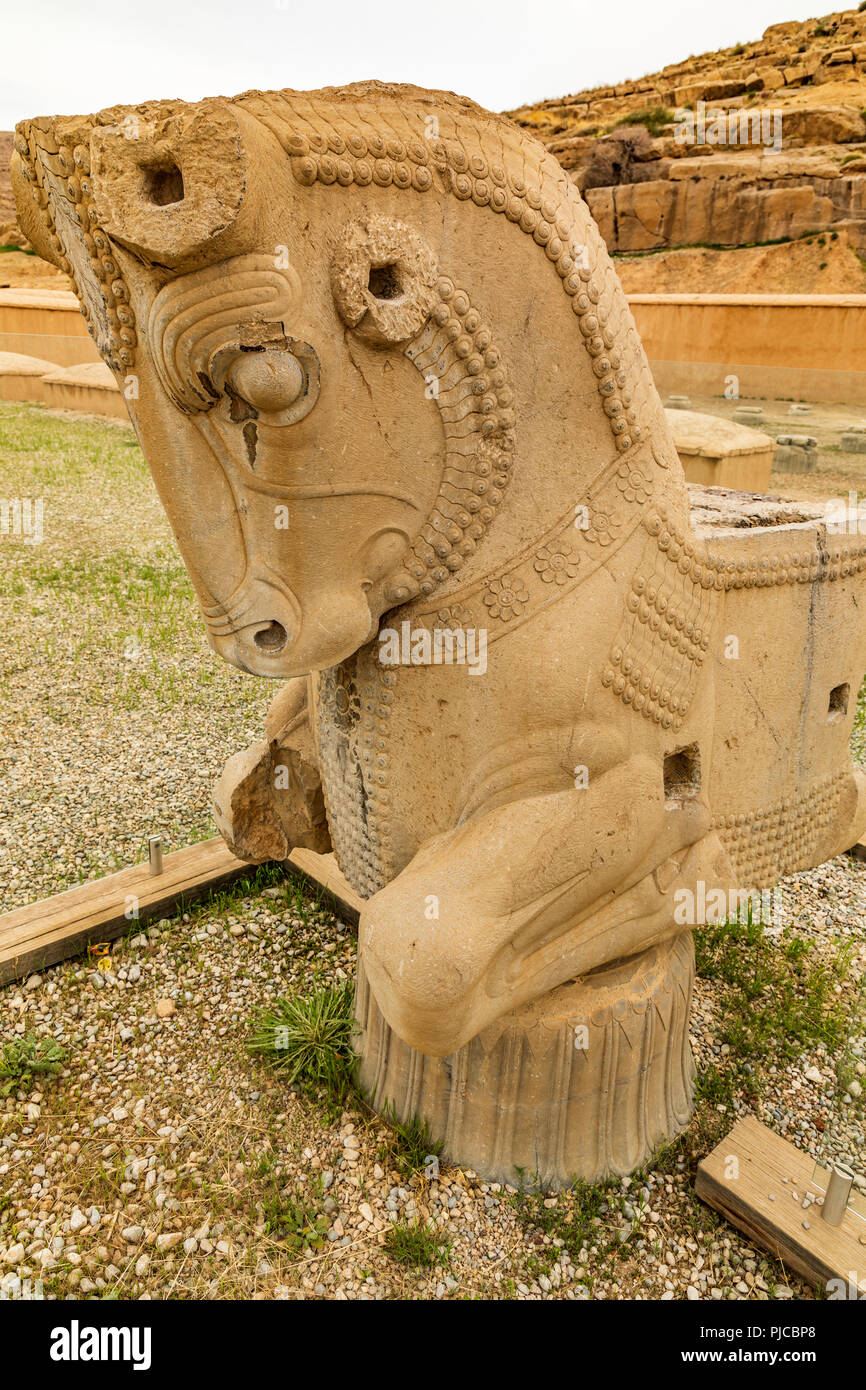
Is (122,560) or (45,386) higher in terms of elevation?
(45,386)

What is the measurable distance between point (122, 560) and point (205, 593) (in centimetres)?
569

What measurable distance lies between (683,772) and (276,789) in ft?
3.55

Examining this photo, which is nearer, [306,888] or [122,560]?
[306,888]

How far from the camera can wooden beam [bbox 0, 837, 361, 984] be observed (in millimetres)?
2785

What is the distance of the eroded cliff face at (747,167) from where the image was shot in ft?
67.3

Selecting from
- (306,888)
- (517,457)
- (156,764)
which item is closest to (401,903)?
(517,457)

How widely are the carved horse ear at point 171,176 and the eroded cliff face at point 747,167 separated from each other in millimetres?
20958

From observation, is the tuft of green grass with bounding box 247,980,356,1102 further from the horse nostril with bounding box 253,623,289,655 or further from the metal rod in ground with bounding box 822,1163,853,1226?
→ the horse nostril with bounding box 253,623,289,655

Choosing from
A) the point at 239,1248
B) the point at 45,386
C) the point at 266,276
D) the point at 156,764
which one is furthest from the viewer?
the point at 45,386

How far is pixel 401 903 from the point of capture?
1.60 metres

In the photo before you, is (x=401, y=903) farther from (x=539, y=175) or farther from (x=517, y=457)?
(x=539, y=175)

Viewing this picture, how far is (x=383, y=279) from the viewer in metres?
1.42

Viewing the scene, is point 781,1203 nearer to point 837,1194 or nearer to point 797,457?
point 837,1194

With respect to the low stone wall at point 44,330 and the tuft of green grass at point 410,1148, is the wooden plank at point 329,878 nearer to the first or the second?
the tuft of green grass at point 410,1148
